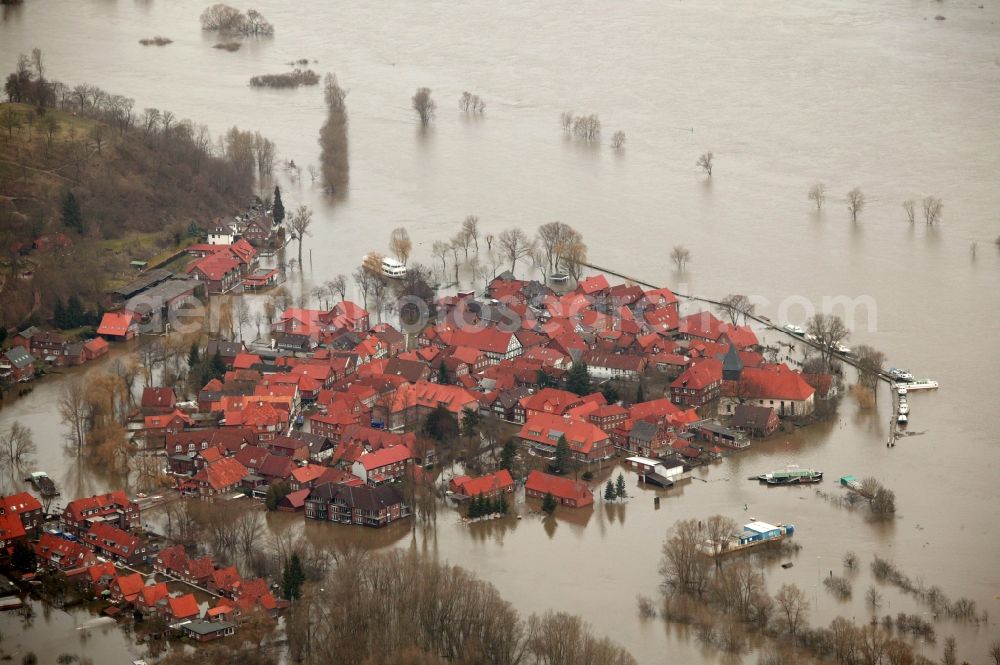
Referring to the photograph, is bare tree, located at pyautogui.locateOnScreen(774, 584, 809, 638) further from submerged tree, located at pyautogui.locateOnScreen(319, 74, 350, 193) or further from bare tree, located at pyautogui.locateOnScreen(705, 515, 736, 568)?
submerged tree, located at pyautogui.locateOnScreen(319, 74, 350, 193)

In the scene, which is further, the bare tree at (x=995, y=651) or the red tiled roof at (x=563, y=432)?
the red tiled roof at (x=563, y=432)

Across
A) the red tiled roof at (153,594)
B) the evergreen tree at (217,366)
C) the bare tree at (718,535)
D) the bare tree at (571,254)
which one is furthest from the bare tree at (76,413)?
the bare tree at (571,254)

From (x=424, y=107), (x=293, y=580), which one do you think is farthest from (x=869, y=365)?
(x=424, y=107)

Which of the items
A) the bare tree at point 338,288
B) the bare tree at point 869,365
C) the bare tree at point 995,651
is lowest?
the bare tree at point 995,651

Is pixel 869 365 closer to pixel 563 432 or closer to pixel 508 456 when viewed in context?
pixel 563 432

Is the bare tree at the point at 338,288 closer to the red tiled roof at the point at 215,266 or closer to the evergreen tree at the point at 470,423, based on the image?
the red tiled roof at the point at 215,266

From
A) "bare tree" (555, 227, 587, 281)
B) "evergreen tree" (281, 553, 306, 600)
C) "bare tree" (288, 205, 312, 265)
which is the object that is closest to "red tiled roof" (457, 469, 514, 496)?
"evergreen tree" (281, 553, 306, 600)
